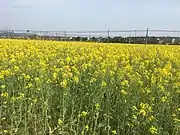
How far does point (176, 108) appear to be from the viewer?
5000mm

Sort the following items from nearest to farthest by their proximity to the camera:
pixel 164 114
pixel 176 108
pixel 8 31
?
pixel 164 114, pixel 176 108, pixel 8 31

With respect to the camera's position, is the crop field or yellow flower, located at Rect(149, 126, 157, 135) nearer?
yellow flower, located at Rect(149, 126, 157, 135)

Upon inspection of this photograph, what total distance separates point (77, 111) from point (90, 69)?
142 centimetres

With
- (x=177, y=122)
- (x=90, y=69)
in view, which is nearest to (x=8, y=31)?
(x=90, y=69)

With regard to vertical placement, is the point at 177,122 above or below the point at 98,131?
above

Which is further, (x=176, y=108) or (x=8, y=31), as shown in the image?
(x=8, y=31)

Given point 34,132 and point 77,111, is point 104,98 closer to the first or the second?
point 77,111

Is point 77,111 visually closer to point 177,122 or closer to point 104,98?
point 104,98

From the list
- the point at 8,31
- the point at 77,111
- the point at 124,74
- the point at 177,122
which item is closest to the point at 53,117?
the point at 77,111

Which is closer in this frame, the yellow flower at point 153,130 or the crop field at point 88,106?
the yellow flower at point 153,130

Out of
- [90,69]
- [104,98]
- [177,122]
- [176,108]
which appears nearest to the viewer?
[177,122]

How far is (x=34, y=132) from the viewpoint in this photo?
16.2 ft

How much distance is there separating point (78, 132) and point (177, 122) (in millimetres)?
1258

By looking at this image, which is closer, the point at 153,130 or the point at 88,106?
the point at 153,130
